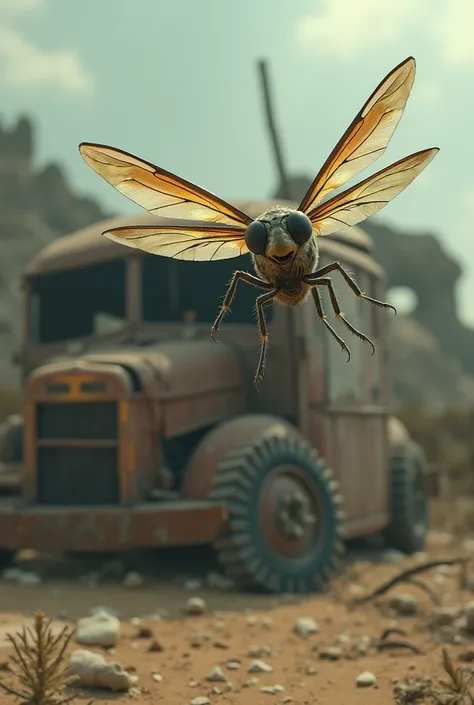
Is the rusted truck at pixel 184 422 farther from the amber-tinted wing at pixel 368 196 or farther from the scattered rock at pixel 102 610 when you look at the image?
the amber-tinted wing at pixel 368 196

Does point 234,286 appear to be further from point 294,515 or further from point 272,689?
point 294,515

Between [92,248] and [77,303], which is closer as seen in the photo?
[92,248]

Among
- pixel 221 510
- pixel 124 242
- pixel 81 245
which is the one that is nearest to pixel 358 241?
pixel 81 245

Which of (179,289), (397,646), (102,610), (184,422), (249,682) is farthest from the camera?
(179,289)

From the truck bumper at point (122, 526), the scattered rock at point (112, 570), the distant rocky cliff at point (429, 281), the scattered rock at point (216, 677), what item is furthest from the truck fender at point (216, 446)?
the distant rocky cliff at point (429, 281)

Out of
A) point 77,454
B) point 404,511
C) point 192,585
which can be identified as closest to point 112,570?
point 192,585
